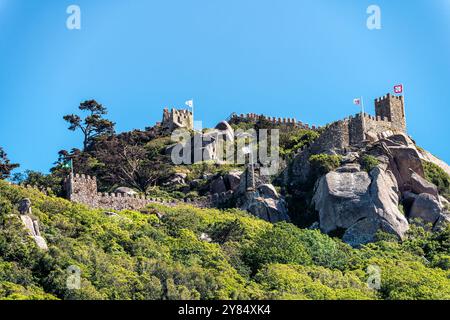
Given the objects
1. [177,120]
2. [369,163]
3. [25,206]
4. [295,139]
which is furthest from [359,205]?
[177,120]

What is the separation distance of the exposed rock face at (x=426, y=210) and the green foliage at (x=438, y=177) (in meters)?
2.87

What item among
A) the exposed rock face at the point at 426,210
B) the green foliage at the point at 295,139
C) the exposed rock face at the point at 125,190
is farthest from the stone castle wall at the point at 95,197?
the exposed rock face at the point at 426,210

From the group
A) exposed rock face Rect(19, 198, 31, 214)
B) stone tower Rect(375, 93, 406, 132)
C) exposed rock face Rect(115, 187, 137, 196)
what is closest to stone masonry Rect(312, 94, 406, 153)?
stone tower Rect(375, 93, 406, 132)

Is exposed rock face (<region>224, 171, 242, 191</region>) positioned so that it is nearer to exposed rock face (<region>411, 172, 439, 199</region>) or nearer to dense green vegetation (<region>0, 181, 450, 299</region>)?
dense green vegetation (<region>0, 181, 450, 299</region>)

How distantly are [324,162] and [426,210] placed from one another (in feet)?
21.3

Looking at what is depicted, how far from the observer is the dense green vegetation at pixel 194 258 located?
5331cm

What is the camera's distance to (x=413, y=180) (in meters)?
72.6

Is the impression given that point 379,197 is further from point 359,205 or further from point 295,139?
point 295,139

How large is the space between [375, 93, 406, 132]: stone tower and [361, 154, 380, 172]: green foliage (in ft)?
31.2

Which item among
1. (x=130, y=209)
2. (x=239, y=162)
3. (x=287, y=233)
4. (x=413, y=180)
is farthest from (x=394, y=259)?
(x=239, y=162)

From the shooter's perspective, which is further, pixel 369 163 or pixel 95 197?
pixel 369 163

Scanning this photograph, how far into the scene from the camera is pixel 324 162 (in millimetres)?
73688

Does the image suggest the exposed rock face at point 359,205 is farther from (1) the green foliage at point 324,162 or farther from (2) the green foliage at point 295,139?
(2) the green foliage at point 295,139
